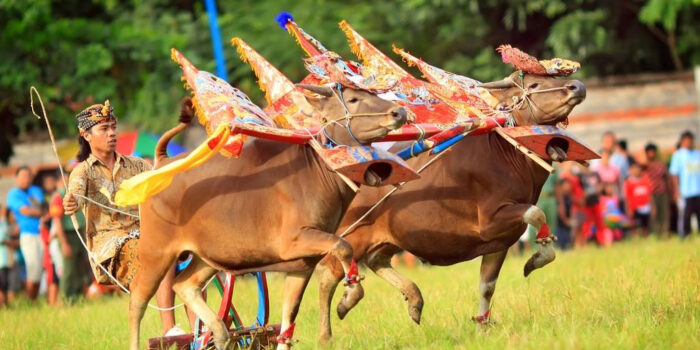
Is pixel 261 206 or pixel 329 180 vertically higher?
pixel 329 180

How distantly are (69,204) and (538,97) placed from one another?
371 centimetres

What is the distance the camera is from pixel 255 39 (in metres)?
23.2

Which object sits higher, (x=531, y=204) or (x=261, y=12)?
(x=261, y=12)

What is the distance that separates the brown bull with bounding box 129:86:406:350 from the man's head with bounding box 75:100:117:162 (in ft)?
3.08

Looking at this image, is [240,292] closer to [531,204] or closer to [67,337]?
[67,337]

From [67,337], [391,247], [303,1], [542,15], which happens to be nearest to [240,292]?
[67,337]

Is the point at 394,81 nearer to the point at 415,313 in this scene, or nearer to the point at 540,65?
the point at 540,65

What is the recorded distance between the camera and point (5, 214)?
17000 millimetres

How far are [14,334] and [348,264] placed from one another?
4368 mm

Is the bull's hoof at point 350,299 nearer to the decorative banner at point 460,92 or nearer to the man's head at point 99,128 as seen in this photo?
the decorative banner at point 460,92

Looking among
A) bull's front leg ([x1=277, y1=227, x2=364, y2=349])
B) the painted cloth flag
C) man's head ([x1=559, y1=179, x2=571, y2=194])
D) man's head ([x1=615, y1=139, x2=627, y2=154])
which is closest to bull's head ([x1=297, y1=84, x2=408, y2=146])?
the painted cloth flag

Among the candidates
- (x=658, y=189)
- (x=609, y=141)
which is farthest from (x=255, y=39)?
(x=658, y=189)

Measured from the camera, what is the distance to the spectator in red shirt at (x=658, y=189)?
20.1m

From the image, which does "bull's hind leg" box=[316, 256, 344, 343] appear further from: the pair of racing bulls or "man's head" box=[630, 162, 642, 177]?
"man's head" box=[630, 162, 642, 177]
